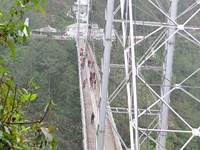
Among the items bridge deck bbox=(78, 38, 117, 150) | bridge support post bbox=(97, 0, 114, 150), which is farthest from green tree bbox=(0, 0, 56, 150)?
bridge deck bbox=(78, 38, 117, 150)

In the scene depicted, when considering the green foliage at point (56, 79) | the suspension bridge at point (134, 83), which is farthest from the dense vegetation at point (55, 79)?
the suspension bridge at point (134, 83)

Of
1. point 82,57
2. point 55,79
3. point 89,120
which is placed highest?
point 82,57

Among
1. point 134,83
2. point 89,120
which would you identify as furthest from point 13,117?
point 89,120

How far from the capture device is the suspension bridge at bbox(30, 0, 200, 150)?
3766 mm

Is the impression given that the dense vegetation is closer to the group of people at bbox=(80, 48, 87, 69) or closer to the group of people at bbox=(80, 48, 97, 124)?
the group of people at bbox=(80, 48, 87, 69)

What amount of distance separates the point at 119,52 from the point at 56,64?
2631 mm

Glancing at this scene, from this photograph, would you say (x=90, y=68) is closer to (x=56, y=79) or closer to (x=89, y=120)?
(x=89, y=120)

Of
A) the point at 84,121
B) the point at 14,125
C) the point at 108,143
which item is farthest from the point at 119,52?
the point at 14,125

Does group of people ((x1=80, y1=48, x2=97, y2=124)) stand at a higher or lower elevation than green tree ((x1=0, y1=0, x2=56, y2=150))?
lower

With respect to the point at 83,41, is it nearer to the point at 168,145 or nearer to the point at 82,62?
the point at 82,62

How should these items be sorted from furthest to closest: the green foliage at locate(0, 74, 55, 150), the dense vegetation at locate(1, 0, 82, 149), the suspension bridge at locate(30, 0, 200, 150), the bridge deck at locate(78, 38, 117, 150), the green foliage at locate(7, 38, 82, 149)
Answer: the green foliage at locate(7, 38, 82, 149) < the dense vegetation at locate(1, 0, 82, 149) < the bridge deck at locate(78, 38, 117, 150) < the suspension bridge at locate(30, 0, 200, 150) < the green foliage at locate(0, 74, 55, 150)

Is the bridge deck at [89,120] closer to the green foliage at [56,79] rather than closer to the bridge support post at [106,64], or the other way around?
the green foliage at [56,79]

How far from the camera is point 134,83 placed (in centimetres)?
316

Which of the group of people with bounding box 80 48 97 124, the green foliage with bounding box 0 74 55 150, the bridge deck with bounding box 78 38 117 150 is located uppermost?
the green foliage with bounding box 0 74 55 150
